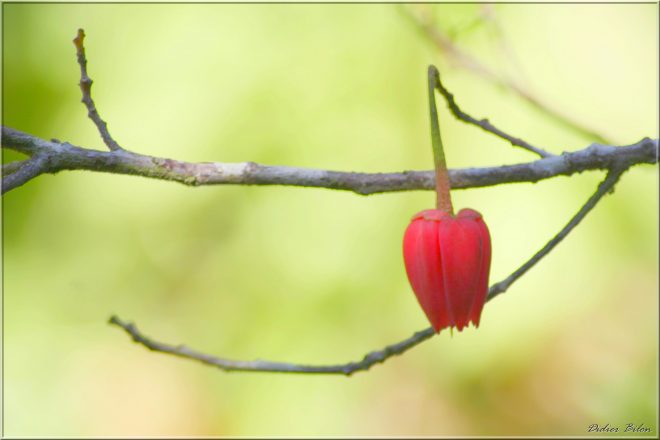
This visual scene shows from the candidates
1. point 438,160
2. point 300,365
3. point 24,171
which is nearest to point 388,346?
point 300,365

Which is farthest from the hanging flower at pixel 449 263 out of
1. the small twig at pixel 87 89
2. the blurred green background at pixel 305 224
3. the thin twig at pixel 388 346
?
the blurred green background at pixel 305 224

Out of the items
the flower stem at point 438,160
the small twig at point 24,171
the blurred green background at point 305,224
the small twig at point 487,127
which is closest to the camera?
the small twig at point 24,171

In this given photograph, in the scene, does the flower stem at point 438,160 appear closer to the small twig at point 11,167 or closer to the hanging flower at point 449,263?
the hanging flower at point 449,263

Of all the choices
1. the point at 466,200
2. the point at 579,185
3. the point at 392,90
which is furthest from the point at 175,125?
the point at 579,185

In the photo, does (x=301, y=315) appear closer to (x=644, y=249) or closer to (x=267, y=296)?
(x=267, y=296)

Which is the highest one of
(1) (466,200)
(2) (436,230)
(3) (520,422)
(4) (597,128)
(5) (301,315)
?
(4) (597,128)

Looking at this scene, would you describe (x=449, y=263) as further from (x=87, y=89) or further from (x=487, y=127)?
(x=87, y=89)
